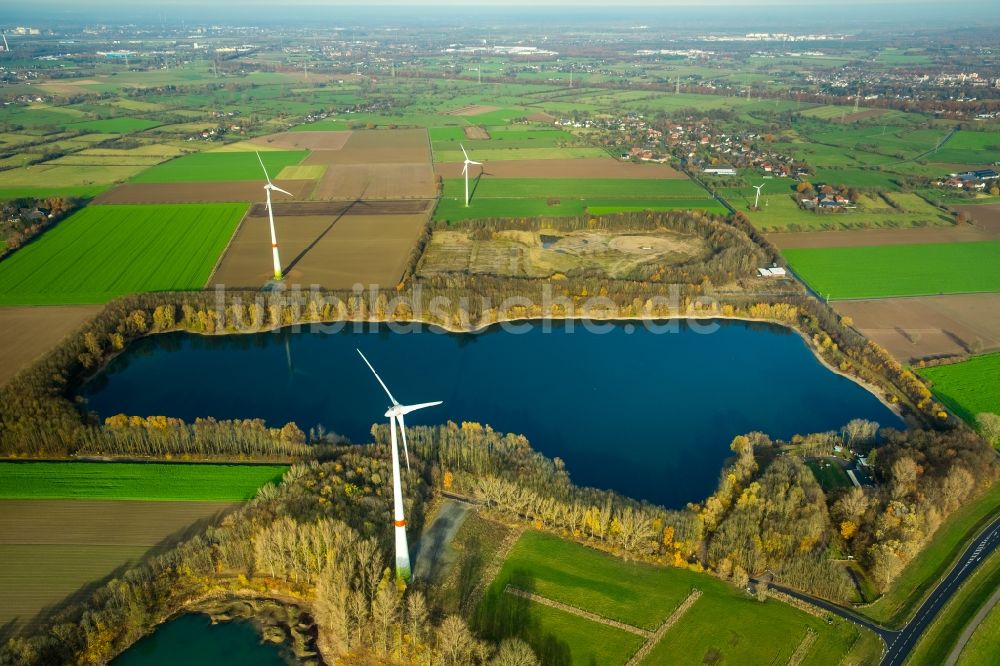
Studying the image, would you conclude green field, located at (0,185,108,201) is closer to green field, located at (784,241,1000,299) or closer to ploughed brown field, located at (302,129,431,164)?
ploughed brown field, located at (302,129,431,164)

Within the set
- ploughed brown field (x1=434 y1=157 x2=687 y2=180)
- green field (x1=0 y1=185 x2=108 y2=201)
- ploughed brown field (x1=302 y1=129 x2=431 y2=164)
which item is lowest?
green field (x1=0 y1=185 x2=108 y2=201)

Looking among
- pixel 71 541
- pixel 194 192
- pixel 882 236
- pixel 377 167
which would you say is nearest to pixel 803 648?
pixel 71 541

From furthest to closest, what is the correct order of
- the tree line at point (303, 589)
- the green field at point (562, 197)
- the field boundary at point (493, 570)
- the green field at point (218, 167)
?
the green field at point (218, 167), the green field at point (562, 197), the field boundary at point (493, 570), the tree line at point (303, 589)

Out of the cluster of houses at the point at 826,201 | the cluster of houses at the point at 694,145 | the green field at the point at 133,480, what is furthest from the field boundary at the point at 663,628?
the cluster of houses at the point at 694,145

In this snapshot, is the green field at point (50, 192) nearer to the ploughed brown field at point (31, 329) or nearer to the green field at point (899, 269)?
the ploughed brown field at point (31, 329)

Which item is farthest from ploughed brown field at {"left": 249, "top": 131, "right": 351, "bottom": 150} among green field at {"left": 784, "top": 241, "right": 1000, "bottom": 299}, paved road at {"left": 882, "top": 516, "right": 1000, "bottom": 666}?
paved road at {"left": 882, "top": 516, "right": 1000, "bottom": 666}
